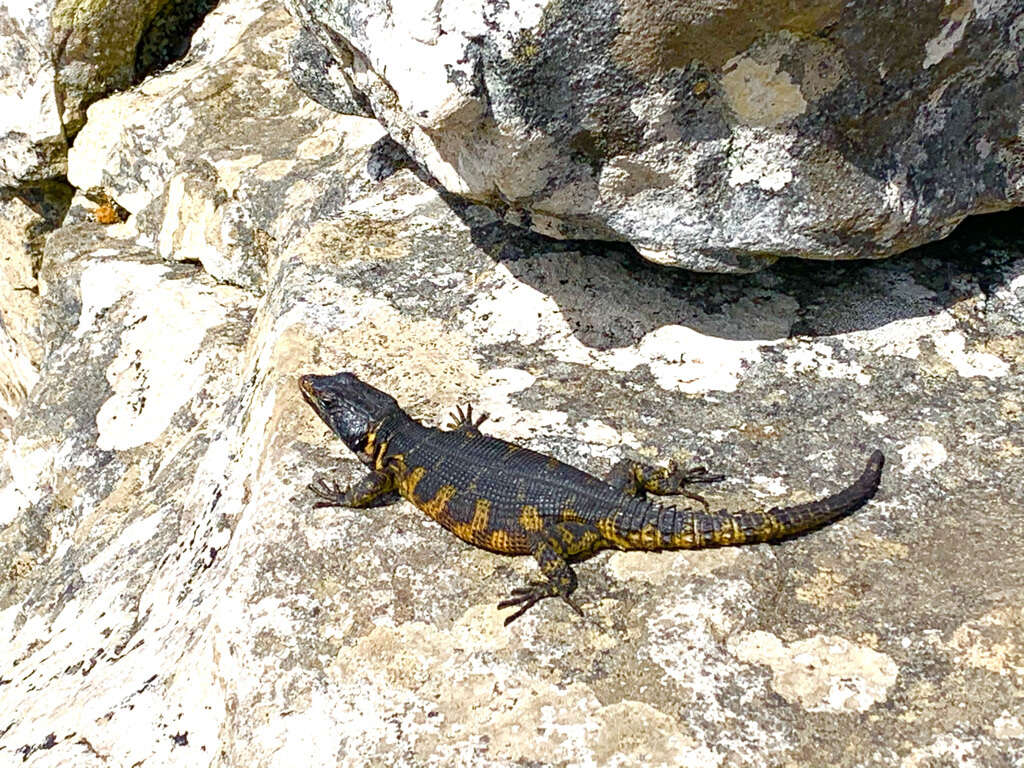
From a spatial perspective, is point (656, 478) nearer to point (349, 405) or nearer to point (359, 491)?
point (359, 491)

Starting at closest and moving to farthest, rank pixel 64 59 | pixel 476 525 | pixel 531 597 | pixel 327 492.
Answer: pixel 531 597, pixel 476 525, pixel 327 492, pixel 64 59

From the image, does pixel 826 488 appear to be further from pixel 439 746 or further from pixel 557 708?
pixel 439 746

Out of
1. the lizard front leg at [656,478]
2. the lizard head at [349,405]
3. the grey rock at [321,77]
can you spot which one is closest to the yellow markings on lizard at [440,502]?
the lizard head at [349,405]

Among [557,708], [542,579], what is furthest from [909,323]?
[557,708]

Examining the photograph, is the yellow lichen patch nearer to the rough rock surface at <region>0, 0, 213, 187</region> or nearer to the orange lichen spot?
the orange lichen spot

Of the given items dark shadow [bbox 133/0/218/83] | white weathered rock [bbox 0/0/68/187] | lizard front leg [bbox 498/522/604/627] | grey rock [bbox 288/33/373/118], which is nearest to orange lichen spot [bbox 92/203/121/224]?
white weathered rock [bbox 0/0/68/187]

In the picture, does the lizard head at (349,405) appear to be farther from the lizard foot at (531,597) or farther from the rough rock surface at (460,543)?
the lizard foot at (531,597)

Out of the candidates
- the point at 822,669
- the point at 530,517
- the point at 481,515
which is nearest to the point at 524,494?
the point at 530,517
